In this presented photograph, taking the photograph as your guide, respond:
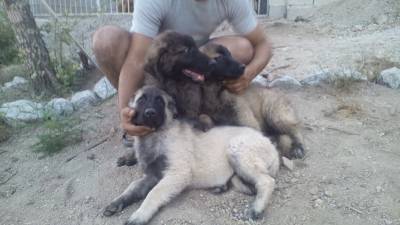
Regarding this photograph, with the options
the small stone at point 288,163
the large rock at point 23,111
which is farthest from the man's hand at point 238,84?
the large rock at point 23,111

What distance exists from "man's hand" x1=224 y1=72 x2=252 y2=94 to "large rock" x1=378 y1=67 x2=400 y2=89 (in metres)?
1.95

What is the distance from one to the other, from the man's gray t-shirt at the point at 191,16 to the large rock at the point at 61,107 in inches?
59.1

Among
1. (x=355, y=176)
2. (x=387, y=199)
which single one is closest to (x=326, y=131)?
(x=355, y=176)

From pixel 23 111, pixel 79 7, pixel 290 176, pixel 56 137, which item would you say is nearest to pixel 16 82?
pixel 23 111

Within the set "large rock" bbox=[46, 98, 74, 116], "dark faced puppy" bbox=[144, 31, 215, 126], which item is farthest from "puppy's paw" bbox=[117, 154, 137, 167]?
"large rock" bbox=[46, 98, 74, 116]

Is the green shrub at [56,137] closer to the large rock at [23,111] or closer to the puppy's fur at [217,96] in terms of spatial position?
the large rock at [23,111]

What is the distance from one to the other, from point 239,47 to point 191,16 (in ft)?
1.62

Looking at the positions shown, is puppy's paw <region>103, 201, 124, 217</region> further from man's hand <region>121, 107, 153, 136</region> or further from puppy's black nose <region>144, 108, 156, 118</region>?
puppy's black nose <region>144, 108, 156, 118</region>

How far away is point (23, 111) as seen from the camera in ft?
15.1

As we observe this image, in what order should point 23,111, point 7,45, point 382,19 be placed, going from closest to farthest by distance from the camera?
point 23,111, point 7,45, point 382,19

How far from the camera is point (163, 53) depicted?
3.19 metres

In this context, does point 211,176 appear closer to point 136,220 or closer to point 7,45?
point 136,220

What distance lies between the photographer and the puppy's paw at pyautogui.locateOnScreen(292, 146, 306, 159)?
3.49 metres

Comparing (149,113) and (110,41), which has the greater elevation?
(110,41)
